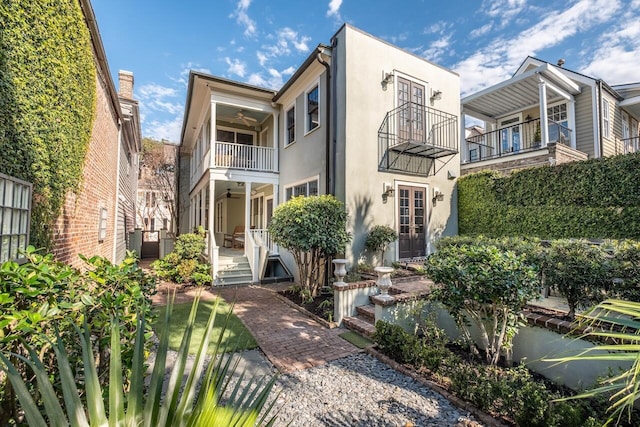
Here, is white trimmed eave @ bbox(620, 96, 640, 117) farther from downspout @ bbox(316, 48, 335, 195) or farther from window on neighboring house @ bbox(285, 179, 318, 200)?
window on neighboring house @ bbox(285, 179, 318, 200)

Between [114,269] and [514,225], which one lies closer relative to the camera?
[114,269]

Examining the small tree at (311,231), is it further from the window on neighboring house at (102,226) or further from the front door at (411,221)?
the window on neighboring house at (102,226)

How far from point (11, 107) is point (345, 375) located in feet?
17.1

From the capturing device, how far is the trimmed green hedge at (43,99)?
3.25m

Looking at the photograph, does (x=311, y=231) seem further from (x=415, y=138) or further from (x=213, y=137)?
(x=213, y=137)

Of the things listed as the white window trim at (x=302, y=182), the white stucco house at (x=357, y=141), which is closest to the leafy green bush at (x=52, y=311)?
the white stucco house at (x=357, y=141)

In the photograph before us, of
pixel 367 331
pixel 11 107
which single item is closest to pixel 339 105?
pixel 367 331

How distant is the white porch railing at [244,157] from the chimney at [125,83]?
217 inches

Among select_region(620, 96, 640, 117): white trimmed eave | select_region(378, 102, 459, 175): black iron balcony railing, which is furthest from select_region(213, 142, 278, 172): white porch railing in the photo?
select_region(620, 96, 640, 117): white trimmed eave

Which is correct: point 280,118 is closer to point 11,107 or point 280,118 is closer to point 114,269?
point 11,107

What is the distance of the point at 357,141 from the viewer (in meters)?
8.72

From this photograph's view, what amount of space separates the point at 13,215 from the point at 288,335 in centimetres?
430

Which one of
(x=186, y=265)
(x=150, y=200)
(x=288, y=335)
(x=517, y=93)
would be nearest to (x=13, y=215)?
(x=288, y=335)

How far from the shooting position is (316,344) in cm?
518
